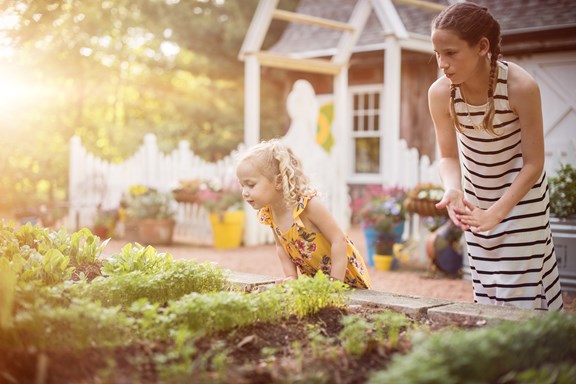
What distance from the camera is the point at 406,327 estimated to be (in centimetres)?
282

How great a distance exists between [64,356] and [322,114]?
10699mm

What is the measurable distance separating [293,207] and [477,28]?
1.37 metres

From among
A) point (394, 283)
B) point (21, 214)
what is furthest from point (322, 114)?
point (394, 283)

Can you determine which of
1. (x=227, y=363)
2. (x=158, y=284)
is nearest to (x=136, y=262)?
(x=158, y=284)

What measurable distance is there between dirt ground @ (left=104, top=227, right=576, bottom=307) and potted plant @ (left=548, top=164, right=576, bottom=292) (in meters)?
0.47

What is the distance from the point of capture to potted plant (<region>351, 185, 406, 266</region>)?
26.1 ft

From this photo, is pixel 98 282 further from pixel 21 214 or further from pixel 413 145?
pixel 413 145

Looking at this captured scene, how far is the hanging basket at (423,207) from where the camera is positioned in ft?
24.4

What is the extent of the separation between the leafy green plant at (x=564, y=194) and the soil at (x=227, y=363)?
4.19m

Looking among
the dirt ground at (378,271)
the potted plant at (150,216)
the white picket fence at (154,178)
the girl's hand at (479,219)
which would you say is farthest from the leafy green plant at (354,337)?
the potted plant at (150,216)

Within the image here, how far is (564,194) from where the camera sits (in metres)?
6.36

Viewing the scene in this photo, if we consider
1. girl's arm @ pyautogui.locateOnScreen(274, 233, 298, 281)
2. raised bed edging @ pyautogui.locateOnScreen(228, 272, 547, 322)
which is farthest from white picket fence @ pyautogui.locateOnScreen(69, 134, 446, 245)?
raised bed edging @ pyautogui.locateOnScreen(228, 272, 547, 322)

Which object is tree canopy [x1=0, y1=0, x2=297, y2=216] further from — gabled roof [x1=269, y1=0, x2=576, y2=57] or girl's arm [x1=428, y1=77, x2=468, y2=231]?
girl's arm [x1=428, y1=77, x2=468, y2=231]

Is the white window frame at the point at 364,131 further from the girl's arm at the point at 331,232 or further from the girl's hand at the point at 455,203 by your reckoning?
the girl's hand at the point at 455,203
